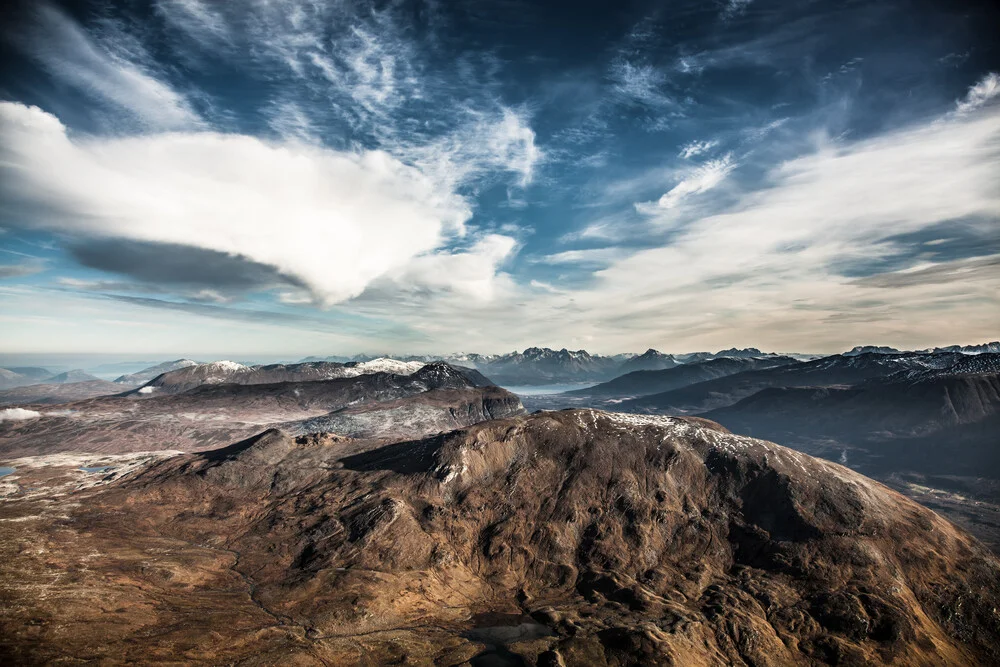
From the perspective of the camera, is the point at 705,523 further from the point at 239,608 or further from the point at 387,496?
Result: the point at 239,608

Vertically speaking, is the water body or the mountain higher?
the mountain

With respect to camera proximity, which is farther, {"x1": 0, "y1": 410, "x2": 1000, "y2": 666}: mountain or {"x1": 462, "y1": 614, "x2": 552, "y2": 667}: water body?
{"x1": 0, "y1": 410, "x2": 1000, "y2": 666}: mountain

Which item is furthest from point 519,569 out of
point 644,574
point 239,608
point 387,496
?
point 239,608

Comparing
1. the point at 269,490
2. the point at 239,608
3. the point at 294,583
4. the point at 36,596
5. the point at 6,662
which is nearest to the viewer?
the point at 6,662

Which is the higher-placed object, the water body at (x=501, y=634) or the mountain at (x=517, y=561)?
the mountain at (x=517, y=561)

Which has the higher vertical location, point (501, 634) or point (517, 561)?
point (517, 561)

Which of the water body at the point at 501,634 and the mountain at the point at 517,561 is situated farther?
the mountain at the point at 517,561

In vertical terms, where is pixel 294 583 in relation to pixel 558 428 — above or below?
below

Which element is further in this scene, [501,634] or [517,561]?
[517,561]
